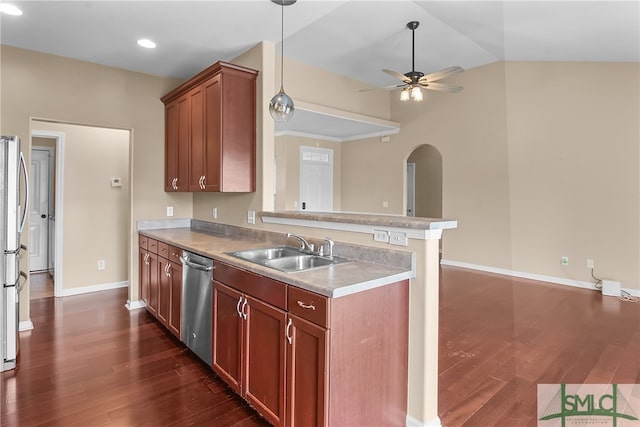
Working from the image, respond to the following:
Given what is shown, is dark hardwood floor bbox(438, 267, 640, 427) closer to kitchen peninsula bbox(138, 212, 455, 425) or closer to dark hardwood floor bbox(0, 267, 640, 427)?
dark hardwood floor bbox(0, 267, 640, 427)

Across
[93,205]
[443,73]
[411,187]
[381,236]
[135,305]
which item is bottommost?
[135,305]

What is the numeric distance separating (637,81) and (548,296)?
9.66 ft

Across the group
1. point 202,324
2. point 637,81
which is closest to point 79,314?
point 202,324

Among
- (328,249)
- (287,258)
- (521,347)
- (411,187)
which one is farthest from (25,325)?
(411,187)

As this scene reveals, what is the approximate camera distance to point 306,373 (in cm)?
167

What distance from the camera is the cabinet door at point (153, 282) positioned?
3436 millimetres

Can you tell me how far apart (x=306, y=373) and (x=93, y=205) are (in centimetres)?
427

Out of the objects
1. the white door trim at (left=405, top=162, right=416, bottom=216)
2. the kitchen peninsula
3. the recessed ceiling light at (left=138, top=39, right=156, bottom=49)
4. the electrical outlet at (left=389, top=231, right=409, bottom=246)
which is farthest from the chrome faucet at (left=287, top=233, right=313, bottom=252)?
the white door trim at (left=405, top=162, right=416, bottom=216)

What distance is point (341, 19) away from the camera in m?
3.46

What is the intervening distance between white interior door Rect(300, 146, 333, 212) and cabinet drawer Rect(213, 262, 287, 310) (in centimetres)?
542

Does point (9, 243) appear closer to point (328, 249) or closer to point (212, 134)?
point (212, 134)

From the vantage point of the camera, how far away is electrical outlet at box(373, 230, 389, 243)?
2076mm

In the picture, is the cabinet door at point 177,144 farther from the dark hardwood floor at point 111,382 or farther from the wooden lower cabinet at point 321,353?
the wooden lower cabinet at point 321,353

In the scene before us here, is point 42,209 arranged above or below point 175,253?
above
